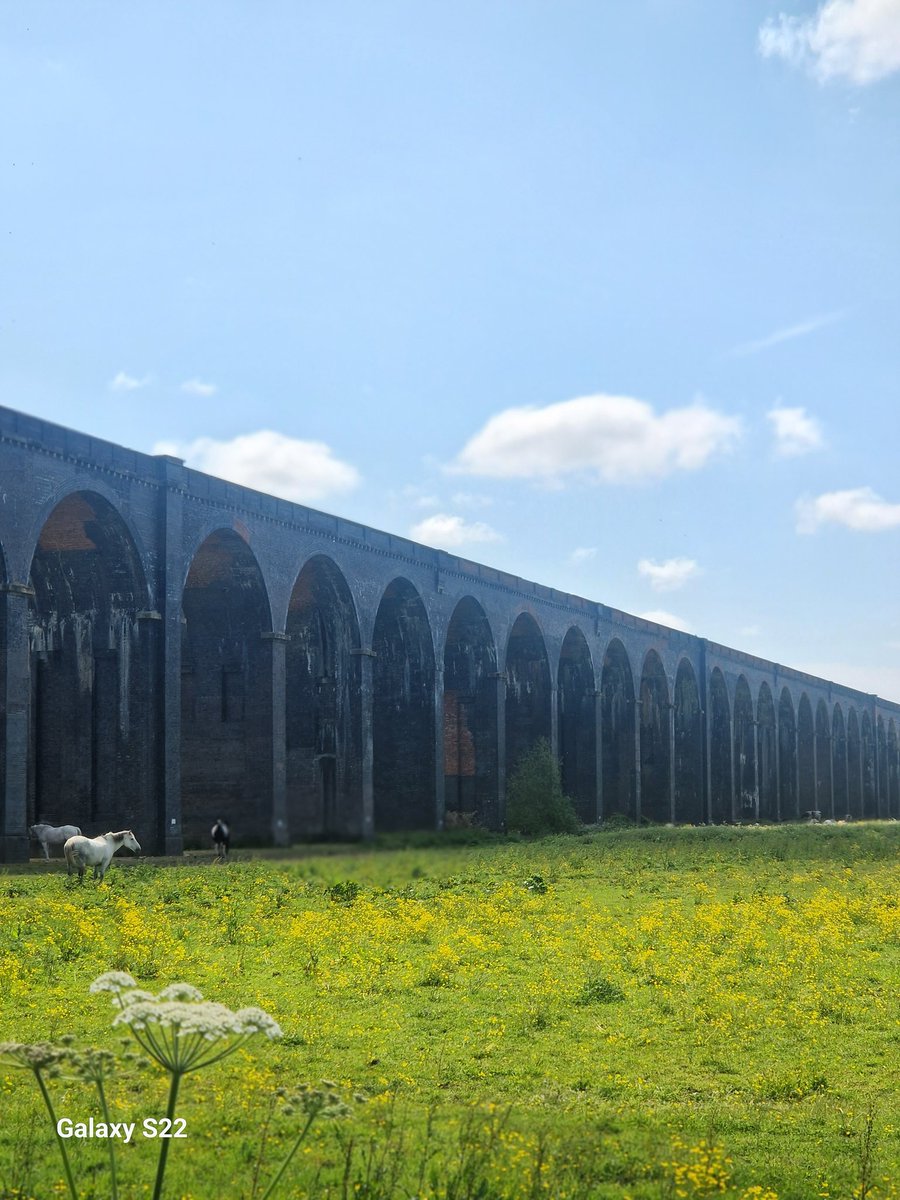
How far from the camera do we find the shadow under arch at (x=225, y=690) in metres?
26.8

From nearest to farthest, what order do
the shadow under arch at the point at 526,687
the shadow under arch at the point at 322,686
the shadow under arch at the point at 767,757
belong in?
1. the shadow under arch at the point at 322,686
2. the shadow under arch at the point at 526,687
3. the shadow under arch at the point at 767,757

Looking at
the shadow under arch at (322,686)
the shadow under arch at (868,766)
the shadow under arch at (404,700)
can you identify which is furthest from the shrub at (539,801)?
the shadow under arch at (868,766)

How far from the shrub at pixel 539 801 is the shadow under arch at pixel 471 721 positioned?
1.87 ft

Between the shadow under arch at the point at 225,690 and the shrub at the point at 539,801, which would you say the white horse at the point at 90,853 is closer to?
the shadow under arch at the point at 225,690

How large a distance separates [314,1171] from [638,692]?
41864 millimetres

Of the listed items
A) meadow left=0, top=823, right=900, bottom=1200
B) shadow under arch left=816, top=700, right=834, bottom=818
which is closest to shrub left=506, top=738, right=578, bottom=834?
meadow left=0, top=823, right=900, bottom=1200

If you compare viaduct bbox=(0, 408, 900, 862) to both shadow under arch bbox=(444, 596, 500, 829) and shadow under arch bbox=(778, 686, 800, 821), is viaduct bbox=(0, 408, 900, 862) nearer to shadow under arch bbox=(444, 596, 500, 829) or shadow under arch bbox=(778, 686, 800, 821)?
shadow under arch bbox=(444, 596, 500, 829)

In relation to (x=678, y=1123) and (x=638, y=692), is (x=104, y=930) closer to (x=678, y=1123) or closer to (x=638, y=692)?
(x=678, y=1123)

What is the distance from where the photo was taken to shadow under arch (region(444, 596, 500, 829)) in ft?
119

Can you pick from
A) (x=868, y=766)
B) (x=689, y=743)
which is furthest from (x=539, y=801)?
(x=868, y=766)

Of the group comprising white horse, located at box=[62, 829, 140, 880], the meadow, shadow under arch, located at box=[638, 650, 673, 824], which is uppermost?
shadow under arch, located at box=[638, 650, 673, 824]

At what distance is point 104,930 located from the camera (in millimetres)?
12281

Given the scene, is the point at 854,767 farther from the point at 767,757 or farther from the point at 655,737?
the point at 655,737

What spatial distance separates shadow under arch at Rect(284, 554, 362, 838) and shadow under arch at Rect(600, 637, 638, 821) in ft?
59.0
